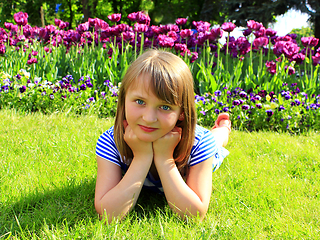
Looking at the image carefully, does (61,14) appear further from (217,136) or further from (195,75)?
(217,136)

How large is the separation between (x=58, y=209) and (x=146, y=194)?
1.87 ft

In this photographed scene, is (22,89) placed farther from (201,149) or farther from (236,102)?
(201,149)

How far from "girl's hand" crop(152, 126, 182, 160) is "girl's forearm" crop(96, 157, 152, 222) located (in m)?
0.06

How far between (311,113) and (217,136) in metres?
1.56

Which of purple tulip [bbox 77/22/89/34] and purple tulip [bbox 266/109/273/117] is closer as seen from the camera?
purple tulip [bbox 266/109/273/117]

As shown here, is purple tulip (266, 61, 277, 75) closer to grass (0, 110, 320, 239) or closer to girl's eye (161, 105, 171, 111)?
grass (0, 110, 320, 239)

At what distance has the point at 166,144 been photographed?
152cm

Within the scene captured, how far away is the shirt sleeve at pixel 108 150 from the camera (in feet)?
5.33

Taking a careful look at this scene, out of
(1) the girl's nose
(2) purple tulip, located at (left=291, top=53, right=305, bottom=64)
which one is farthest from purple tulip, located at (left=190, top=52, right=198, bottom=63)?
(1) the girl's nose

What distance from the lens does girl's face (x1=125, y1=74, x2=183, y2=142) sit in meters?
1.38

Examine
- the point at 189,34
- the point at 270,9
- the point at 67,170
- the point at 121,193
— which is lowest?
the point at 67,170

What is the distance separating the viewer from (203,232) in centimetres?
140

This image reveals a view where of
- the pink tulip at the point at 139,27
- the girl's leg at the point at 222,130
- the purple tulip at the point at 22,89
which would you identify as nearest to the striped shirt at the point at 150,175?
the girl's leg at the point at 222,130

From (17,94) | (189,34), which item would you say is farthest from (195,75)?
(17,94)
